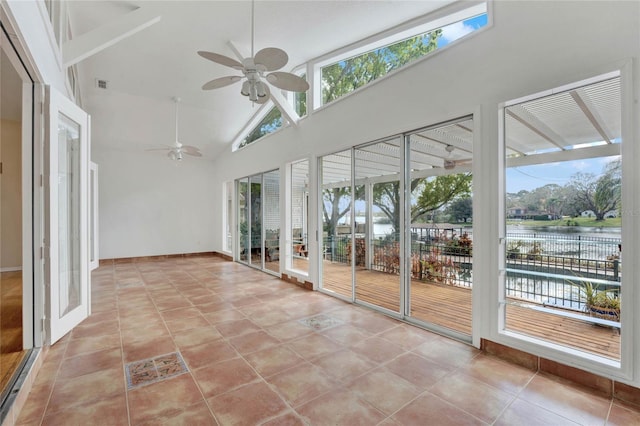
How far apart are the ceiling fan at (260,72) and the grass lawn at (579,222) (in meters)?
2.65

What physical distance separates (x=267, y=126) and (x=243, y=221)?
2.58m

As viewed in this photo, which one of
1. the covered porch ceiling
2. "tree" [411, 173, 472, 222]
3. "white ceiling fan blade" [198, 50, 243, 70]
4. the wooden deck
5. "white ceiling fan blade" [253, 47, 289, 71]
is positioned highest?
"white ceiling fan blade" [198, 50, 243, 70]

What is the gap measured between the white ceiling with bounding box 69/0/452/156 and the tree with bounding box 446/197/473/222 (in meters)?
2.19

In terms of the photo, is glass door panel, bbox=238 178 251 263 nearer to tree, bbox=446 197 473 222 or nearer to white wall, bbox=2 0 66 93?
white wall, bbox=2 0 66 93

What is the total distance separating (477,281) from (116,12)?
5.48 m

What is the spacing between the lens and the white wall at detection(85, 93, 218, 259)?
6.78m

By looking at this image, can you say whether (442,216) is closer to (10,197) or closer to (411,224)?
(411,224)

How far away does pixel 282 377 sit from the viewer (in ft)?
8.07

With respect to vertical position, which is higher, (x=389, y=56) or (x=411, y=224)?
(x=389, y=56)

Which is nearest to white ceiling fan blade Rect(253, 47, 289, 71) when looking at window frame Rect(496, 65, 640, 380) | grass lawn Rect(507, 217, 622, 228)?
window frame Rect(496, 65, 640, 380)

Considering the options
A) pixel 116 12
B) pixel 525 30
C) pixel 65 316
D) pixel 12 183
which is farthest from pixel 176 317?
pixel 12 183

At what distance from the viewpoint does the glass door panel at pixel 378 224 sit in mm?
3949

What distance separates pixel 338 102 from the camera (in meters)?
4.67

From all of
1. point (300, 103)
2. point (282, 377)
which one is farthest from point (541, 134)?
point (300, 103)
